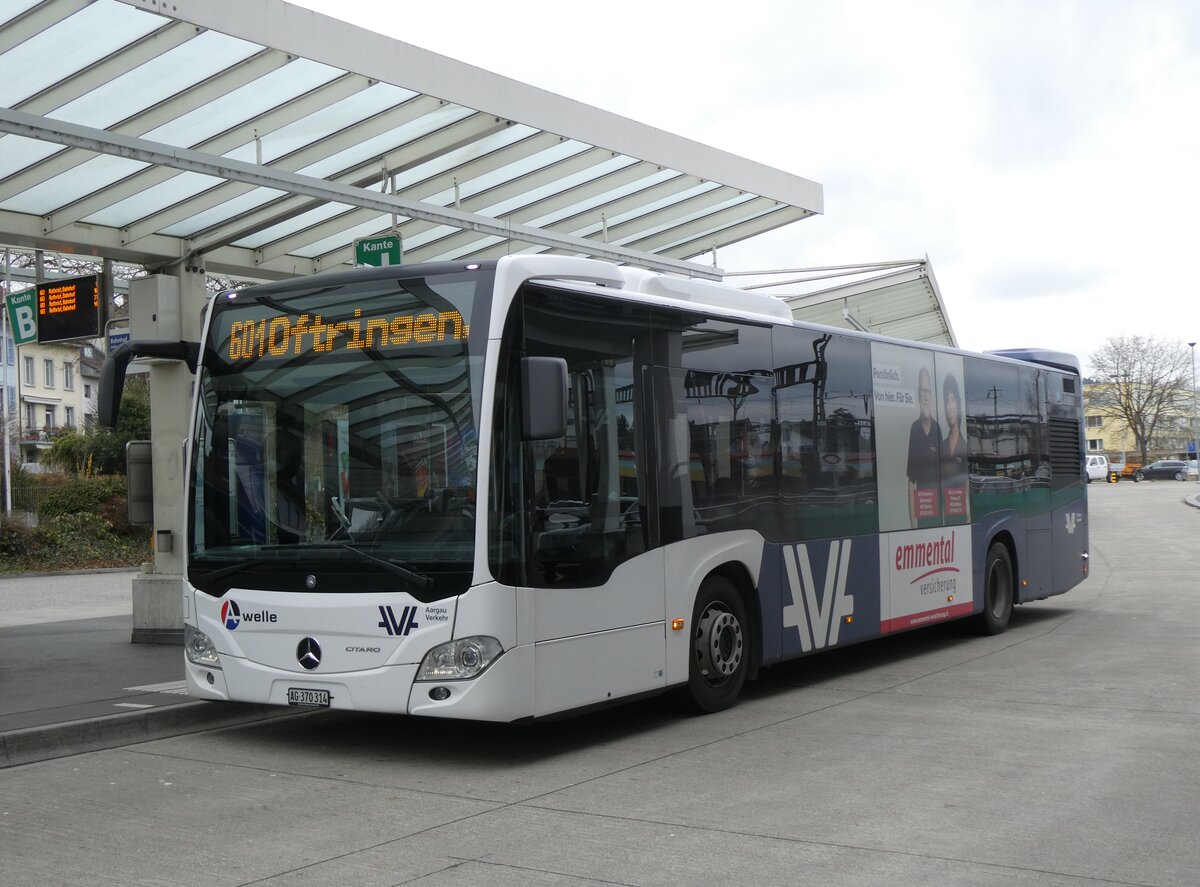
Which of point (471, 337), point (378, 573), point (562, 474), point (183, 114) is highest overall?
point (183, 114)

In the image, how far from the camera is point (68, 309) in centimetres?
1259

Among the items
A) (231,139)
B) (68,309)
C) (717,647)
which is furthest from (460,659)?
(68,309)

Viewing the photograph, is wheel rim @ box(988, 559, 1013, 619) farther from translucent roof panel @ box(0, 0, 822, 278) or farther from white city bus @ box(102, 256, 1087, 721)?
translucent roof panel @ box(0, 0, 822, 278)

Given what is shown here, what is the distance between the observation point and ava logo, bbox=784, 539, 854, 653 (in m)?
10.4

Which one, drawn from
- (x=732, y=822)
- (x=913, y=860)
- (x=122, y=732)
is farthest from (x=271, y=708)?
(x=913, y=860)

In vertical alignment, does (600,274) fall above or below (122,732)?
above

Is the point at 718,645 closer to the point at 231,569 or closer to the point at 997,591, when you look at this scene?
the point at 231,569

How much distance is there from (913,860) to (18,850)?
4.00 meters

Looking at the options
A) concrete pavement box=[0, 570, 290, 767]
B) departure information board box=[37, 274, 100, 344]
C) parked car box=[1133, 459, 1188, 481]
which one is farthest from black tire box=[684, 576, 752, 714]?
parked car box=[1133, 459, 1188, 481]

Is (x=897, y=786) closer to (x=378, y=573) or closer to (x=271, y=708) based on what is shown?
(x=378, y=573)

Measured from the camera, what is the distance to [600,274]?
874 cm

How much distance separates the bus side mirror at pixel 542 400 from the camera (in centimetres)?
754

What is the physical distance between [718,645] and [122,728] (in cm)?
410

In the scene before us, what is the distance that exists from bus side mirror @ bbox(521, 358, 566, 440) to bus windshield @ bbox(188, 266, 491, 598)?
0.29m
